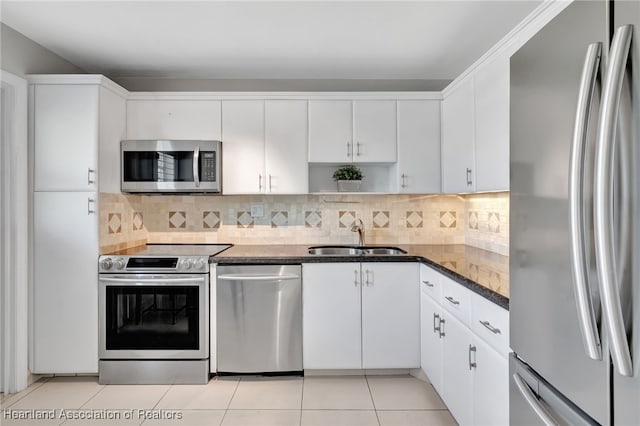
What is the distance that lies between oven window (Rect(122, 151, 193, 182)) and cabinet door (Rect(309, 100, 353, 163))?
3.21 ft

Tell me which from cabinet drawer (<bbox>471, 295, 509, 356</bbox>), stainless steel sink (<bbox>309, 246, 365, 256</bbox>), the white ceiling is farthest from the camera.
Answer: stainless steel sink (<bbox>309, 246, 365, 256</bbox>)

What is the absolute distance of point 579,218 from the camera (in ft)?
2.73

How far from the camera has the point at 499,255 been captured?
106 inches

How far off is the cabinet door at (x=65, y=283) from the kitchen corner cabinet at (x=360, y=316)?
1.52 m

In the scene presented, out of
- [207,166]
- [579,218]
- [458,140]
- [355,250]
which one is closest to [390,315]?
[355,250]

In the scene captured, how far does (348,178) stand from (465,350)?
1697 millimetres

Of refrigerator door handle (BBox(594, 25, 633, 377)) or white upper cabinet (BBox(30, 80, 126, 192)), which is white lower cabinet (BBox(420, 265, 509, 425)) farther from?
white upper cabinet (BBox(30, 80, 126, 192))

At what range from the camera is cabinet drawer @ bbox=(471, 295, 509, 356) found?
4.90 ft

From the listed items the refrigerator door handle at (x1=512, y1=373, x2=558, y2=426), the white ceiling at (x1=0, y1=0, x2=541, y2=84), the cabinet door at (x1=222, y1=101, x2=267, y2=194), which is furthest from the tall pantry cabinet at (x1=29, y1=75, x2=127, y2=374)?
the refrigerator door handle at (x1=512, y1=373, x2=558, y2=426)

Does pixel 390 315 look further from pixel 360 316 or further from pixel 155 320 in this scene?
pixel 155 320

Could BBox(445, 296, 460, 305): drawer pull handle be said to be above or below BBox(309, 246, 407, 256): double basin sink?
below

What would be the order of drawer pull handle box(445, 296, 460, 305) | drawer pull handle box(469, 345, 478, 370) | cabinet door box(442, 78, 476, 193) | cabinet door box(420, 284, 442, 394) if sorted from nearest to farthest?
drawer pull handle box(469, 345, 478, 370), drawer pull handle box(445, 296, 460, 305), cabinet door box(420, 284, 442, 394), cabinet door box(442, 78, 476, 193)

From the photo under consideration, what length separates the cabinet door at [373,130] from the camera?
311 cm

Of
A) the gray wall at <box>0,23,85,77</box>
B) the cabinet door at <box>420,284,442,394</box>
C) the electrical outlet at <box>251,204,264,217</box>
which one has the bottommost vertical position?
the cabinet door at <box>420,284,442,394</box>
